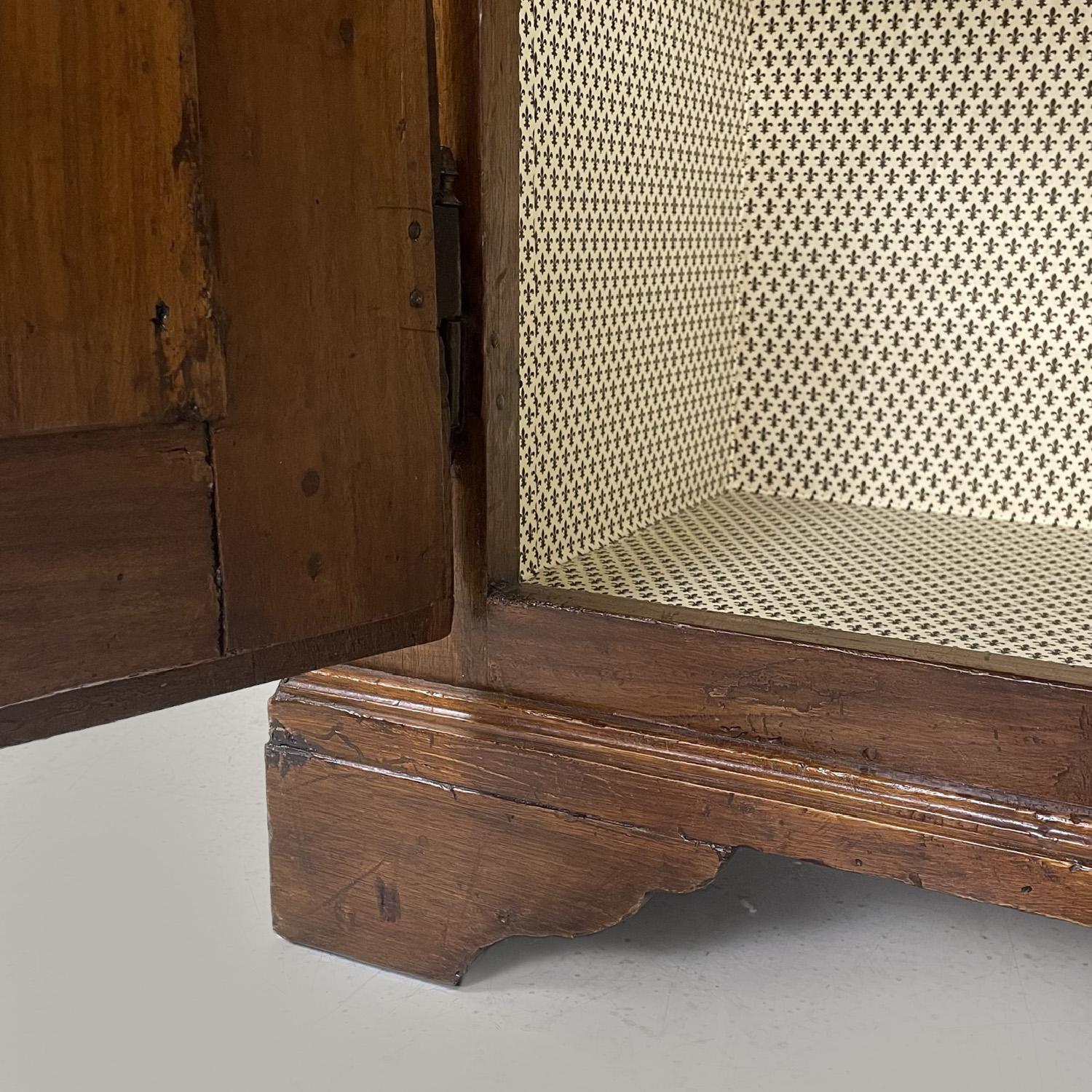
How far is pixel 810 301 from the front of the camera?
77.0 inches

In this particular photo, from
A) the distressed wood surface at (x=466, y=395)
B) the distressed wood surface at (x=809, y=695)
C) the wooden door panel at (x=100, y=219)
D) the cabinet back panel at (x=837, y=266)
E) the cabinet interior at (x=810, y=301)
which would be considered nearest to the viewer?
the wooden door panel at (x=100, y=219)

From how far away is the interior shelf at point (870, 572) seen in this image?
4.19ft

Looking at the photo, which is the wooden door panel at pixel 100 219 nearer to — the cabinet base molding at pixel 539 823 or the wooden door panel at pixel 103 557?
the wooden door panel at pixel 103 557

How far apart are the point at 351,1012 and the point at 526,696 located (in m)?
0.36

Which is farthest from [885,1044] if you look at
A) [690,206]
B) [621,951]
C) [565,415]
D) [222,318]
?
[690,206]

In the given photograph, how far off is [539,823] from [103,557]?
1.87 feet

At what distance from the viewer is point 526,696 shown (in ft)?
4.48

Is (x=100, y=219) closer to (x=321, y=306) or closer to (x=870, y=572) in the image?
(x=321, y=306)

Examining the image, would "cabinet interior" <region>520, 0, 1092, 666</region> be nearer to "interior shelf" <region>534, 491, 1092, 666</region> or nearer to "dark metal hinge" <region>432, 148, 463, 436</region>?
"interior shelf" <region>534, 491, 1092, 666</region>

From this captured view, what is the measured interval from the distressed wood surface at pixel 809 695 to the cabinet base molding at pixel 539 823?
0.7 inches

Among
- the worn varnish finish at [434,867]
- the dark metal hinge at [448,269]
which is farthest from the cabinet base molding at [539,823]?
the dark metal hinge at [448,269]

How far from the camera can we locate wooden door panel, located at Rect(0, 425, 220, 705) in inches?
35.3

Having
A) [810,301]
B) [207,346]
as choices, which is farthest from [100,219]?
[810,301]

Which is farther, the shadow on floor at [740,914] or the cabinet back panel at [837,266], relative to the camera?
the cabinet back panel at [837,266]
